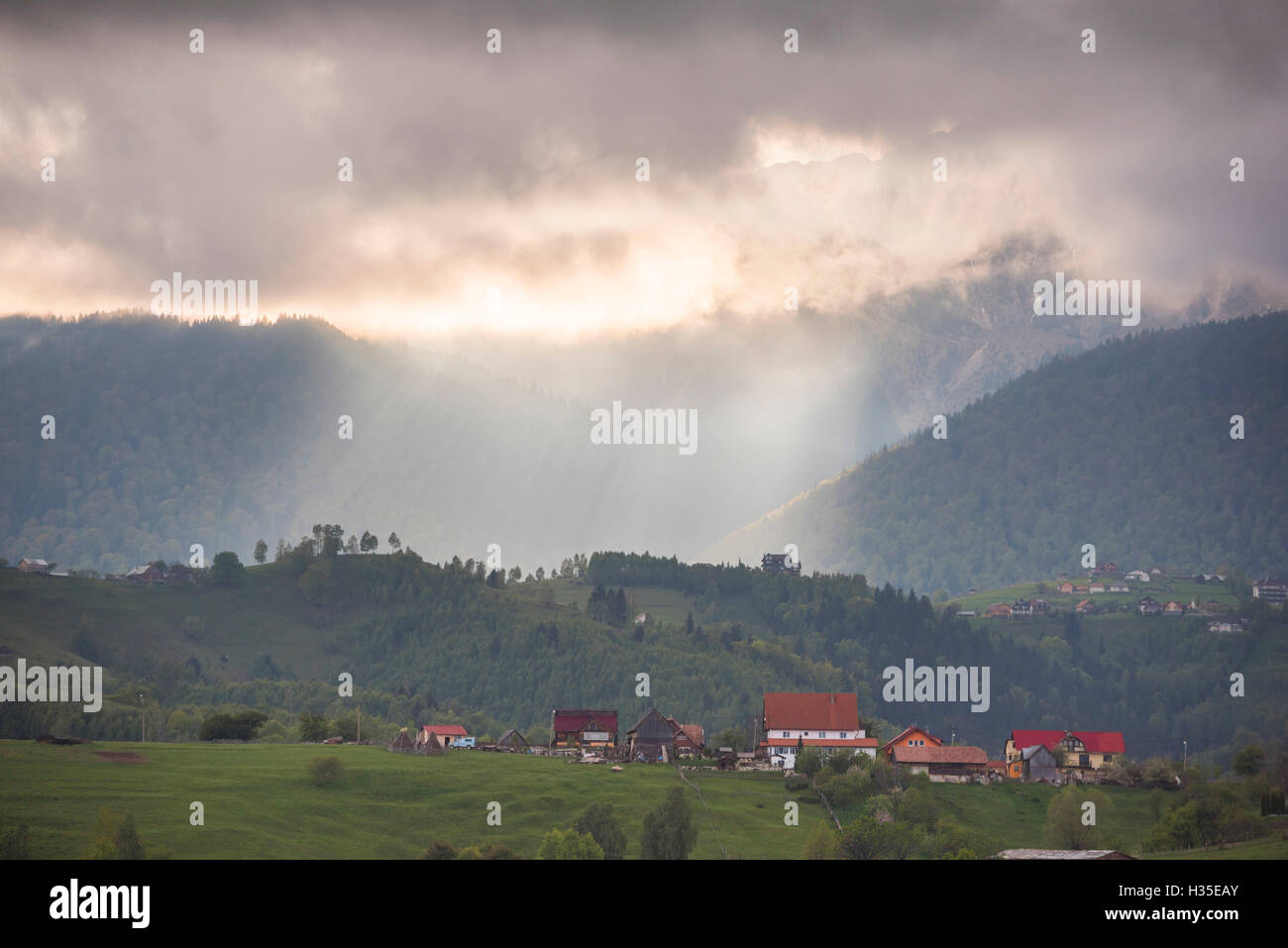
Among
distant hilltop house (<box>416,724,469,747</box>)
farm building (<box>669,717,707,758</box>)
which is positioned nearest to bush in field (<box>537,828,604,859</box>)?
farm building (<box>669,717,707,758</box>)

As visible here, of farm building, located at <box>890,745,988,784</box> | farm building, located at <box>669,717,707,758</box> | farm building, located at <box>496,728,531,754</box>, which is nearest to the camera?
farm building, located at <box>890,745,988,784</box>

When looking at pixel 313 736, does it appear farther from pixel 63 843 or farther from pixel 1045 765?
pixel 1045 765

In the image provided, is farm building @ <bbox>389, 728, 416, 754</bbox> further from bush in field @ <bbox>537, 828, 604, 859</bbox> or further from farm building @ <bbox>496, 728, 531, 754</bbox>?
bush in field @ <bbox>537, 828, 604, 859</bbox>

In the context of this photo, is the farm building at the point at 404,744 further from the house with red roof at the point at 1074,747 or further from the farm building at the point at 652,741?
the house with red roof at the point at 1074,747

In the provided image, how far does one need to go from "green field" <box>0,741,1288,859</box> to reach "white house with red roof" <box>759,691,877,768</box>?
1275 centimetres

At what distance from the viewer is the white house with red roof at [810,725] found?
14588 centimetres

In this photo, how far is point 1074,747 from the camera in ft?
507

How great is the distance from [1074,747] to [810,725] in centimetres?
2877

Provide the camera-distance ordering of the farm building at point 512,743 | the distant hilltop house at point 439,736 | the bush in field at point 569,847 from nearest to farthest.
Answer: the bush in field at point 569,847 → the distant hilltop house at point 439,736 → the farm building at point 512,743

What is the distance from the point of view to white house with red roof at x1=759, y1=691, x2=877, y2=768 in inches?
5743

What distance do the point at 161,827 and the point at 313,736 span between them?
59.2 m

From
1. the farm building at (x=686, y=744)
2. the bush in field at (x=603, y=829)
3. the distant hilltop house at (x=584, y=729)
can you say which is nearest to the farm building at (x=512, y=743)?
the distant hilltop house at (x=584, y=729)

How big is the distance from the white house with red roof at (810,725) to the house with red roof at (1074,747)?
15921mm
